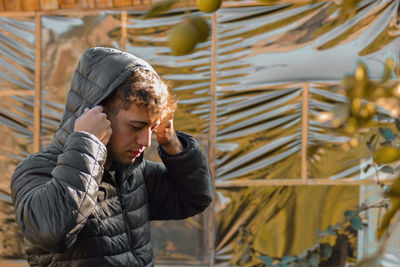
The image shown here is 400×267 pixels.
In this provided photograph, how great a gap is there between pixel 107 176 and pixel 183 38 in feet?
4.83

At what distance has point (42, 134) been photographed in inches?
164

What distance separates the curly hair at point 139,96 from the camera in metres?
1.81

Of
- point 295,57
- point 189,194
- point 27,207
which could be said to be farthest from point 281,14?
point 27,207

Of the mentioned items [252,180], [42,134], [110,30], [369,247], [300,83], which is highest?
[110,30]

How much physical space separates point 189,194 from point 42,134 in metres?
2.39

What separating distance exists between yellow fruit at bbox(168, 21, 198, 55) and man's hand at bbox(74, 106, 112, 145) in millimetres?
1346

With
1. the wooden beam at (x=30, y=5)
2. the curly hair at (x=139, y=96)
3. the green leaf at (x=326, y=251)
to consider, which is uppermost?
the wooden beam at (x=30, y=5)

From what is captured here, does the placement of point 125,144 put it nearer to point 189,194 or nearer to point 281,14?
point 189,194

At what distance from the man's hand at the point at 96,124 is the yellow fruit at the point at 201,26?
4.43 feet

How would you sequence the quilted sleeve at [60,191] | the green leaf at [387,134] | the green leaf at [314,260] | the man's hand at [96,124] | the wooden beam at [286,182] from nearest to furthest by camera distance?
the quilted sleeve at [60,191] < the man's hand at [96,124] < the green leaf at [387,134] < the green leaf at [314,260] < the wooden beam at [286,182]

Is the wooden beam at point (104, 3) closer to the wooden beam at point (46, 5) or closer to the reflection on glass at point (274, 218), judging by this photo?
the wooden beam at point (46, 5)

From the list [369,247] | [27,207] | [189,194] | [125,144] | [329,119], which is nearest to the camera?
[329,119]

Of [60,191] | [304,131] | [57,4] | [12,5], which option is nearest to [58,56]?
[57,4]

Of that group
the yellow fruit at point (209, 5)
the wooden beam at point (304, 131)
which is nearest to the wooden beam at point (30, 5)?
the wooden beam at point (304, 131)
